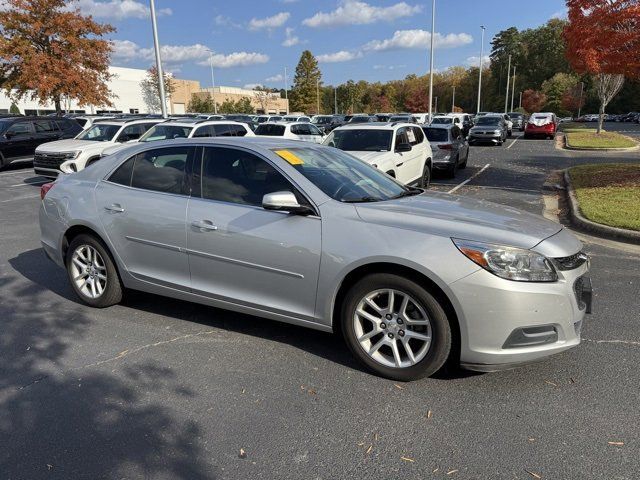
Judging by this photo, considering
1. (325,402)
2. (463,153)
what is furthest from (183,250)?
(463,153)

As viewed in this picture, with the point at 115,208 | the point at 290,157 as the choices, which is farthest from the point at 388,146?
the point at 115,208

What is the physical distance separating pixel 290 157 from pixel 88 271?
93.1 inches

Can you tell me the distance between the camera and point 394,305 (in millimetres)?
3420

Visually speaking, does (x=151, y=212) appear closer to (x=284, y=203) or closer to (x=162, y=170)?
(x=162, y=170)

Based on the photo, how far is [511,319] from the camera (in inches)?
122

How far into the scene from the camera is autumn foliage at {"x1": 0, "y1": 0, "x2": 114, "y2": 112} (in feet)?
79.7

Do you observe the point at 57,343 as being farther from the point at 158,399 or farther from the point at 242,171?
the point at 242,171

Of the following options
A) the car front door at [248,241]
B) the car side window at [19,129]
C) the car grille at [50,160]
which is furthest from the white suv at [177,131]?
the car front door at [248,241]

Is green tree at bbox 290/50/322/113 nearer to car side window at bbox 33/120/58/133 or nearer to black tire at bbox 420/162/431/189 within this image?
car side window at bbox 33/120/58/133

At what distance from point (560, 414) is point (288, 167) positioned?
252cm

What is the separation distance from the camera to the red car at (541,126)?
3161 cm

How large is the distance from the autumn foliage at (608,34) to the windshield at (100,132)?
479 inches

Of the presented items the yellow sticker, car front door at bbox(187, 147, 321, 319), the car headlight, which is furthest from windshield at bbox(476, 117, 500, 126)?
the car headlight

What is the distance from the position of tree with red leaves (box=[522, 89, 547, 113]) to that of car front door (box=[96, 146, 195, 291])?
95021 mm
